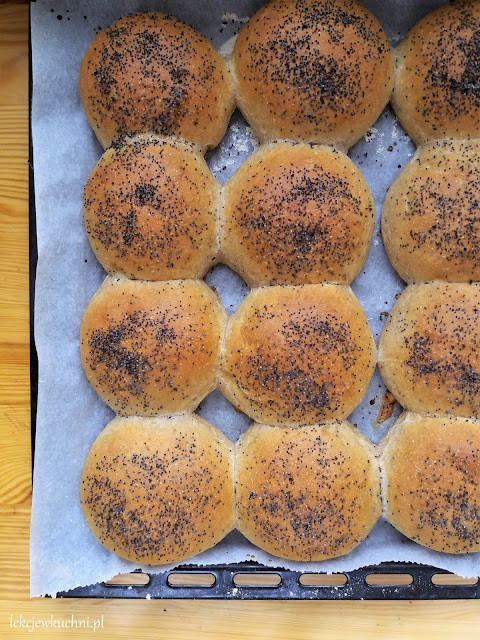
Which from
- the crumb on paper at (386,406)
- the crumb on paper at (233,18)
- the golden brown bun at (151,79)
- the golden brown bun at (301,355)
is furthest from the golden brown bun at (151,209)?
the crumb on paper at (386,406)

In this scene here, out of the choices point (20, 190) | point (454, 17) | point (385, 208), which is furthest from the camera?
point (20, 190)

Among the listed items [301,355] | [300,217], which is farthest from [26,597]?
[300,217]

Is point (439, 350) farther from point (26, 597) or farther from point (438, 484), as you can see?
point (26, 597)

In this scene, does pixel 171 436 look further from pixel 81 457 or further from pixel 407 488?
pixel 407 488

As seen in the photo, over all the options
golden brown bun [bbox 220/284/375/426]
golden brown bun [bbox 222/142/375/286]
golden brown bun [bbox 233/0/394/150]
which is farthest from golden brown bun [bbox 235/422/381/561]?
golden brown bun [bbox 233/0/394/150]

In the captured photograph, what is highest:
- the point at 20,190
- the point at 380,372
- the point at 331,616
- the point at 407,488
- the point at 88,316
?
the point at 20,190

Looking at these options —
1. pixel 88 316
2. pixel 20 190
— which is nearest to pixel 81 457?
pixel 88 316
